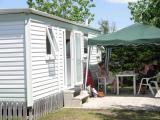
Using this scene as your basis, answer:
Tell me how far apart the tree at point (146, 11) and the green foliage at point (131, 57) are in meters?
1.50

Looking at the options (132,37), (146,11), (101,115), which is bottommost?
(101,115)

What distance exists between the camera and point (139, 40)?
15625 millimetres

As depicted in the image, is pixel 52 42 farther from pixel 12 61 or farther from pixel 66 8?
→ pixel 66 8

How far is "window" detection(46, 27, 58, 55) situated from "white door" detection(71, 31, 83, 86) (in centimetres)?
222

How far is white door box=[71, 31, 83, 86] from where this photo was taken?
1562cm

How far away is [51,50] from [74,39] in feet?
8.90

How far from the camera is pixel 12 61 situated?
1127 cm

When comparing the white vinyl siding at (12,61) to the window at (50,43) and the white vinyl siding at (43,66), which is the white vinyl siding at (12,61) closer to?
the white vinyl siding at (43,66)

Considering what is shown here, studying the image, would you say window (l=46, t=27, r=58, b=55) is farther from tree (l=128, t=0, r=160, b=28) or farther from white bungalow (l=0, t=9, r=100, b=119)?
tree (l=128, t=0, r=160, b=28)

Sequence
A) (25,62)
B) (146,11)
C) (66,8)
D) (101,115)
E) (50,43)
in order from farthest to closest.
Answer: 1. (66,8)
2. (146,11)
3. (50,43)
4. (101,115)
5. (25,62)

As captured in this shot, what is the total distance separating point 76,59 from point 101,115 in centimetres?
432

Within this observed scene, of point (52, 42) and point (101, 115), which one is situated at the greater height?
point (52, 42)

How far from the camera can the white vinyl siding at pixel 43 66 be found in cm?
1147

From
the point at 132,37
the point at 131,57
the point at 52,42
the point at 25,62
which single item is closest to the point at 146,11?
the point at 131,57
